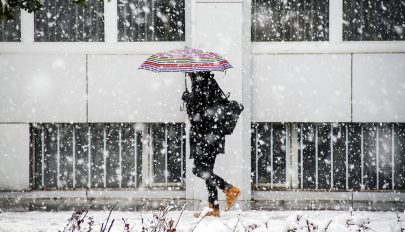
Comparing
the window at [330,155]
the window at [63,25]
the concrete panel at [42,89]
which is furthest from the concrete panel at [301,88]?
the concrete panel at [42,89]

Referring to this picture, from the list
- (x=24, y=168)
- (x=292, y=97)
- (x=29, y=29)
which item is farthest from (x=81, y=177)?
(x=292, y=97)

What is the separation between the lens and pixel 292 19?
8.74 m

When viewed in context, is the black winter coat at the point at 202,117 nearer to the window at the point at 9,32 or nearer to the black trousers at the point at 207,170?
the black trousers at the point at 207,170

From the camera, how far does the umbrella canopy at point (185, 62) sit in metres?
6.28

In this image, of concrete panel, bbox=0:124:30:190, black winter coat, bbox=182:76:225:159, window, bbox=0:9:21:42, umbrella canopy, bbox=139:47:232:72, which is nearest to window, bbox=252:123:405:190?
black winter coat, bbox=182:76:225:159

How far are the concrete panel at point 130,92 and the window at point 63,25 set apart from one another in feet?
1.58

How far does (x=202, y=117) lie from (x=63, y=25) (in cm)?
347

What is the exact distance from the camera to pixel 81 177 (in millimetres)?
8930

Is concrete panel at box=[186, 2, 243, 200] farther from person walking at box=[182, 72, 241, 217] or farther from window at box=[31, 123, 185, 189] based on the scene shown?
person walking at box=[182, 72, 241, 217]

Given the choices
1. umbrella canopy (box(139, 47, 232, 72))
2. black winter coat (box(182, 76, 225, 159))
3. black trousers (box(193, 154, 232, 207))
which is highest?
umbrella canopy (box(139, 47, 232, 72))

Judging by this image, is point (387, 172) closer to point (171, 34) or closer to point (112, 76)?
point (171, 34)

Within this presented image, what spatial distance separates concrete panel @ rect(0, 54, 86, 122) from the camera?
8.62 m

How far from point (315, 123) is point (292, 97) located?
0.63 meters

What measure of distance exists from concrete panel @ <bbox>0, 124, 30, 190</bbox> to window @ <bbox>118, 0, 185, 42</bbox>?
2271 millimetres
